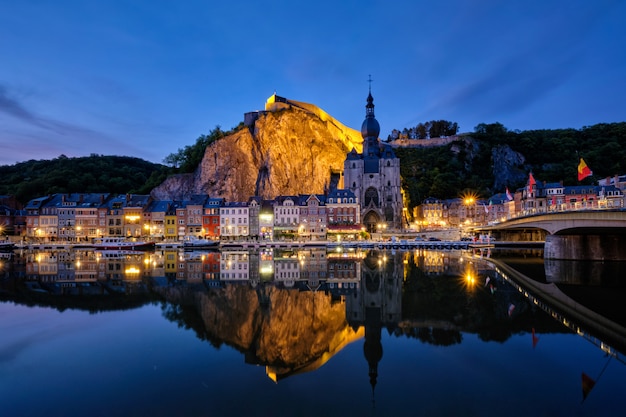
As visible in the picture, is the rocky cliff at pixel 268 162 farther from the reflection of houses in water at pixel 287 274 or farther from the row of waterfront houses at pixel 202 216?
the reflection of houses in water at pixel 287 274

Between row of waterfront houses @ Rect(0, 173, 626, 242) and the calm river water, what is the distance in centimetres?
4500

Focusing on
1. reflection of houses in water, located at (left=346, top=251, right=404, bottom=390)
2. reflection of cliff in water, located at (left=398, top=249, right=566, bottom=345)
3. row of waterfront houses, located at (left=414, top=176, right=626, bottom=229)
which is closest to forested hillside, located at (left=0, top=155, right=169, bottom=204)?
row of waterfront houses, located at (left=414, top=176, right=626, bottom=229)

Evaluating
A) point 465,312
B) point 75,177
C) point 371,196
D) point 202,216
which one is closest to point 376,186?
point 371,196

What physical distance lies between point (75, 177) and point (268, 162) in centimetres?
4575

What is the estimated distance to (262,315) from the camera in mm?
12938

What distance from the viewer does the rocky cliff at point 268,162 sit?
77062mm

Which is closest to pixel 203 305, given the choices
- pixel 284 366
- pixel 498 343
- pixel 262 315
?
pixel 262 315

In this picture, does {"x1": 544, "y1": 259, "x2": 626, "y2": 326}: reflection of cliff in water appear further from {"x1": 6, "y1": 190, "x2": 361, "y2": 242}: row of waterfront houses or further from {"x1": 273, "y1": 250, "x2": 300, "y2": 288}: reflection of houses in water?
{"x1": 6, "y1": 190, "x2": 361, "y2": 242}: row of waterfront houses

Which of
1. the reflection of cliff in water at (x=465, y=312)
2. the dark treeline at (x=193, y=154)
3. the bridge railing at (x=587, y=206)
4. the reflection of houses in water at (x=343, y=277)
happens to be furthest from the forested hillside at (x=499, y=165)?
the reflection of cliff in water at (x=465, y=312)

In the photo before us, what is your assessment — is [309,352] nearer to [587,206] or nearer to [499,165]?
[587,206]

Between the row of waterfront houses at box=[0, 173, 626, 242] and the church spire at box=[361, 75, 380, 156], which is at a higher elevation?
the church spire at box=[361, 75, 380, 156]

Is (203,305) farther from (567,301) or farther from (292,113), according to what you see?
(292,113)

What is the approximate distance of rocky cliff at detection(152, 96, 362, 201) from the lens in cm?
7706

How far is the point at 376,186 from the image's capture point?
73625 mm
